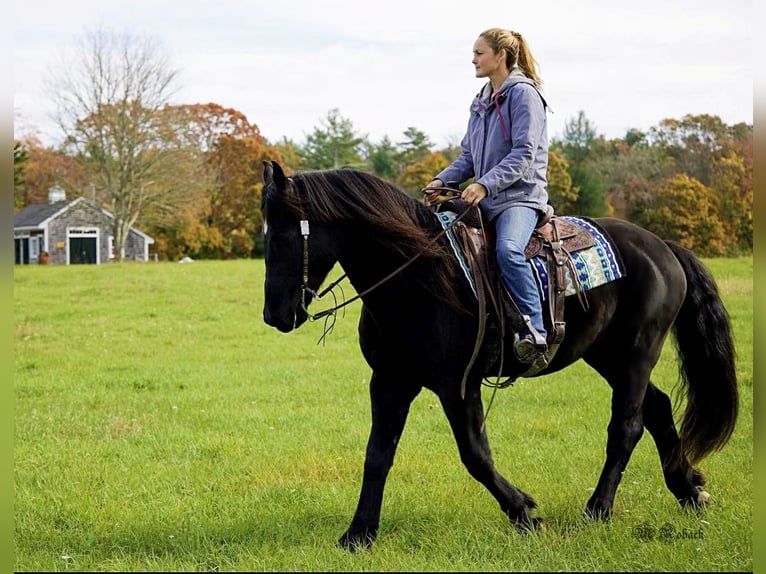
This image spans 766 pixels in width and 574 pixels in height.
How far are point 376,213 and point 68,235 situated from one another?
187ft

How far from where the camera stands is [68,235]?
5744cm

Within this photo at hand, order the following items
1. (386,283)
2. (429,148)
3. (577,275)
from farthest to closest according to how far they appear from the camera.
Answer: (429,148) < (577,275) < (386,283)

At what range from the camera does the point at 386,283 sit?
17.4 ft

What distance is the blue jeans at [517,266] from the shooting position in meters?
5.31

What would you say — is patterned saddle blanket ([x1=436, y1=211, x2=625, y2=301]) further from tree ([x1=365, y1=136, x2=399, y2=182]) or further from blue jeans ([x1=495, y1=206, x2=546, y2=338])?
tree ([x1=365, y1=136, x2=399, y2=182])

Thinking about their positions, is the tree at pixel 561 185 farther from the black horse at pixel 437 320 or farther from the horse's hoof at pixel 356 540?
the horse's hoof at pixel 356 540

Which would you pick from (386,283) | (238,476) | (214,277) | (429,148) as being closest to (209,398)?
(238,476)

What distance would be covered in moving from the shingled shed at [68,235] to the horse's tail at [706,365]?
51485mm

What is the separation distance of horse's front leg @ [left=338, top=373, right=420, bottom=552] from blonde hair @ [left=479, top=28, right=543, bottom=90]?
233 centimetres

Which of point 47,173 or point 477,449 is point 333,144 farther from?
point 477,449

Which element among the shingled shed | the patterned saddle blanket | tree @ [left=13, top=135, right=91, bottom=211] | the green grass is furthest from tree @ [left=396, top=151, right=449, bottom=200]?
the patterned saddle blanket

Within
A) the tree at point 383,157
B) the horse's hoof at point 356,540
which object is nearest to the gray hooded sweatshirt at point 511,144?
the horse's hoof at point 356,540

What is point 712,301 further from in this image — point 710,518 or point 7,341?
point 7,341

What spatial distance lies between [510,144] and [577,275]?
1.07 m
